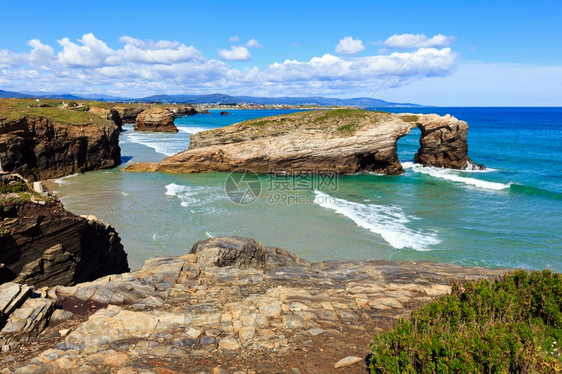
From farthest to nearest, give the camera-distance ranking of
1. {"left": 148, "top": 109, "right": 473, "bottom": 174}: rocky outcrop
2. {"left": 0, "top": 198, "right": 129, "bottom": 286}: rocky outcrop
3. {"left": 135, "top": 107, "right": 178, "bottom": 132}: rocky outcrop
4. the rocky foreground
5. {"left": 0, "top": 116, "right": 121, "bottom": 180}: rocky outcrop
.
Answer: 1. {"left": 135, "top": 107, "right": 178, "bottom": 132}: rocky outcrop
2. {"left": 148, "top": 109, "right": 473, "bottom": 174}: rocky outcrop
3. {"left": 0, "top": 116, "right": 121, "bottom": 180}: rocky outcrop
4. {"left": 0, "top": 198, "right": 129, "bottom": 286}: rocky outcrop
5. the rocky foreground

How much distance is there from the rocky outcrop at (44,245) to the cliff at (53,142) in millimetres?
23676

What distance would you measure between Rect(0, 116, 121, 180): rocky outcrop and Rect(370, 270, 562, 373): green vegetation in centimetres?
3184

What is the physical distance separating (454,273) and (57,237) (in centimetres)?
1342

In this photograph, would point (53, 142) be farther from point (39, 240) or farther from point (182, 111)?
point (182, 111)

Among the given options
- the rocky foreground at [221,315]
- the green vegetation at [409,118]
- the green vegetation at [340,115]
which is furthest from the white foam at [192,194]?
the green vegetation at [409,118]

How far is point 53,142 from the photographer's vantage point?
34156 mm

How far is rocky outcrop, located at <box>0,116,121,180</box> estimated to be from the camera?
30.0m

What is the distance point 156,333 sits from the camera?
7.76m

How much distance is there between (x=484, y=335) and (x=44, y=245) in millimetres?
11738

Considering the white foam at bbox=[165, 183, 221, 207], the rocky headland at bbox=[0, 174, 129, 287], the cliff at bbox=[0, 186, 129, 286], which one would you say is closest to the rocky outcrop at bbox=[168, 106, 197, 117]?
the white foam at bbox=[165, 183, 221, 207]

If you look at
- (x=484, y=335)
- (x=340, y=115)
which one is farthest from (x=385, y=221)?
(x=340, y=115)

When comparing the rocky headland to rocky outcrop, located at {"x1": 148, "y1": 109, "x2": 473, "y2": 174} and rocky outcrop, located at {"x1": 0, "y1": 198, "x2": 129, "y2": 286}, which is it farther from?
rocky outcrop, located at {"x1": 148, "y1": 109, "x2": 473, "y2": 174}

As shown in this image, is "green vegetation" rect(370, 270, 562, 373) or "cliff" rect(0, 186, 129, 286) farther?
"cliff" rect(0, 186, 129, 286)

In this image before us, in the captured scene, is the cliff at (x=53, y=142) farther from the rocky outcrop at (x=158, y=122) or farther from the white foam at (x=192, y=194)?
the rocky outcrop at (x=158, y=122)
